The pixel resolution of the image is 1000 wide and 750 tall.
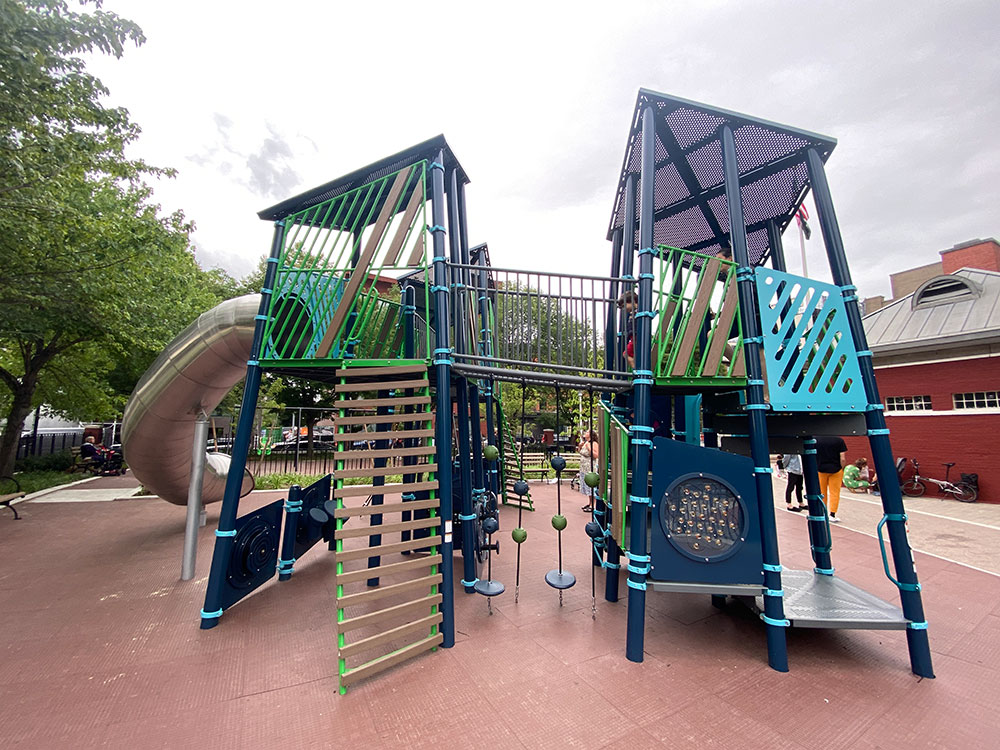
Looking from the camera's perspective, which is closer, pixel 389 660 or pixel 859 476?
pixel 389 660

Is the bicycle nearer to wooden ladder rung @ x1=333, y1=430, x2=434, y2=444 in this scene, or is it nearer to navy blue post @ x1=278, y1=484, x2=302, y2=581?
wooden ladder rung @ x1=333, y1=430, x2=434, y2=444

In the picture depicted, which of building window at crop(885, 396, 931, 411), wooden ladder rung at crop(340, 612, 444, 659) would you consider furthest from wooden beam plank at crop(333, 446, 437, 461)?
building window at crop(885, 396, 931, 411)

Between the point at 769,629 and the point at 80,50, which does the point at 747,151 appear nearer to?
the point at 769,629

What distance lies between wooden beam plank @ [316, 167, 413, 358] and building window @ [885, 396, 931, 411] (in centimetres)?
1656

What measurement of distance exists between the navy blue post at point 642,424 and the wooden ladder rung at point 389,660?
180 cm

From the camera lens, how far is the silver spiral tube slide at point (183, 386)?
5551 mm

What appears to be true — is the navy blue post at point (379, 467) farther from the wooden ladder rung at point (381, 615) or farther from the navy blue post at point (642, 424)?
the navy blue post at point (642, 424)

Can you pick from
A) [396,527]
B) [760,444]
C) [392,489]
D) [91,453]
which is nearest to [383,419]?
[392,489]

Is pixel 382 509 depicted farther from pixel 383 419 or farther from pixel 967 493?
pixel 967 493

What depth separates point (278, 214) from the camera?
17.0 feet

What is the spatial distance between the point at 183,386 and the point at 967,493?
18.5 meters

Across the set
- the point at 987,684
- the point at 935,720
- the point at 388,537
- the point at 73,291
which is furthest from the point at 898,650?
the point at 73,291

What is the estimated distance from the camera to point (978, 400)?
38.3ft

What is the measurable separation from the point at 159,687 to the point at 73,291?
33.5 feet
